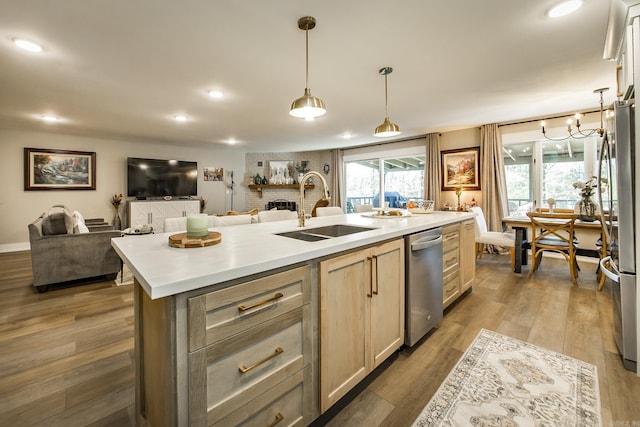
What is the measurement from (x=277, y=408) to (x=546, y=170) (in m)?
5.66

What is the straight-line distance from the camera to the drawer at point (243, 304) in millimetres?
831

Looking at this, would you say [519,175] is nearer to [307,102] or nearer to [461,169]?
[461,169]

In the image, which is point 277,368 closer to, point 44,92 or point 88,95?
point 88,95

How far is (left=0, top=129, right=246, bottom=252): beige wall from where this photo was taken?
201 inches

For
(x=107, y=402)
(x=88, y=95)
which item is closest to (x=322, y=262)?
(x=107, y=402)

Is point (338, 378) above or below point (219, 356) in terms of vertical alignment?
below

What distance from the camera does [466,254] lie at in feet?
9.01

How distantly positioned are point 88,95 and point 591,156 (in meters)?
7.17

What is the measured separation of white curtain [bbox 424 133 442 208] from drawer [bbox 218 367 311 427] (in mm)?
5355

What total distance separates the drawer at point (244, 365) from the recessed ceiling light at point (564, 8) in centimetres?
256

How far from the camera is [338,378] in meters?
1.32

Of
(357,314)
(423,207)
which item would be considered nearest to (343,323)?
(357,314)

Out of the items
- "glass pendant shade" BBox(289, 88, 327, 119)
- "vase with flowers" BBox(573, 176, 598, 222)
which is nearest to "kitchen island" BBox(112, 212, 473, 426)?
"glass pendant shade" BBox(289, 88, 327, 119)

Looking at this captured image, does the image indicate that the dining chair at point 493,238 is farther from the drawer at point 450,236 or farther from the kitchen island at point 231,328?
the kitchen island at point 231,328
